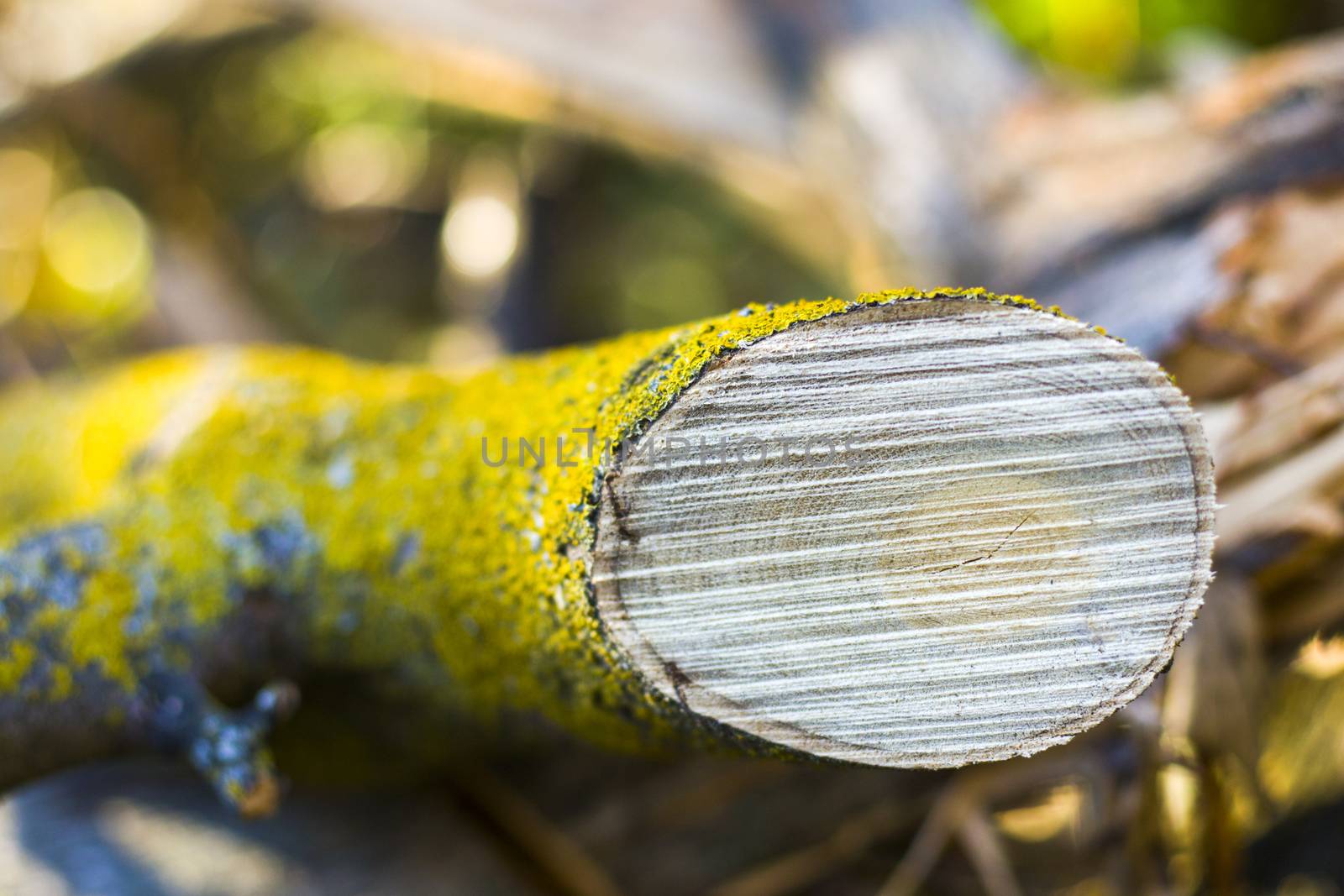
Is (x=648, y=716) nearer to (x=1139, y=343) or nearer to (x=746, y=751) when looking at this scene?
(x=746, y=751)

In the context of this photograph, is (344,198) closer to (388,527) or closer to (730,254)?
(730,254)

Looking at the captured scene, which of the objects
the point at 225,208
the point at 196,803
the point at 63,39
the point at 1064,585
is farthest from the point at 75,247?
the point at 1064,585

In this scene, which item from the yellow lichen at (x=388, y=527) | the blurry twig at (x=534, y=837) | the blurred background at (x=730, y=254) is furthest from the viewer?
→ the blurry twig at (x=534, y=837)

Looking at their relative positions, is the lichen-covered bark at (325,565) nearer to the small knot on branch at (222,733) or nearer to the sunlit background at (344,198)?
the small knot on branch at (222,733)

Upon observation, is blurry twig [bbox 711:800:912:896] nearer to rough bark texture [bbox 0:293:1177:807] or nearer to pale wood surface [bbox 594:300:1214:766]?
rough bark texture [bbox 0:293:1177:807]

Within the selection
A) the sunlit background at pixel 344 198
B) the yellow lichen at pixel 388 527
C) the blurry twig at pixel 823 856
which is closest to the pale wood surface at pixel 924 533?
the yellow lichen at pixel 388 527
